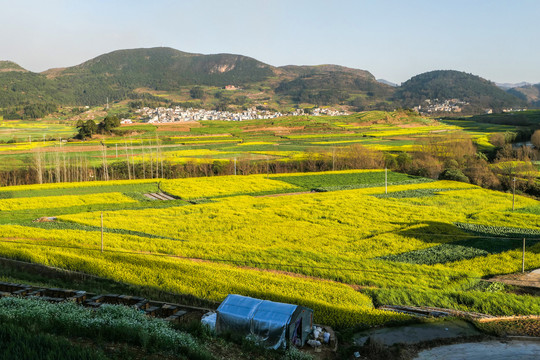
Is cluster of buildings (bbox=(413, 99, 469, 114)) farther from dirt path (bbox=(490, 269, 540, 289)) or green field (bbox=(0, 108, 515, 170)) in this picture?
dirt path (bbox=(490, 269, 540, 289))

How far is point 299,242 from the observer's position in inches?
1072

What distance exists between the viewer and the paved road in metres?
12.9

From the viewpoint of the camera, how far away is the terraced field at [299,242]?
57.0 feet

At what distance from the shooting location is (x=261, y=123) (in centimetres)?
11625

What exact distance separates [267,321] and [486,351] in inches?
257

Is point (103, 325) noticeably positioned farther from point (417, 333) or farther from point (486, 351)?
point (486, 351)

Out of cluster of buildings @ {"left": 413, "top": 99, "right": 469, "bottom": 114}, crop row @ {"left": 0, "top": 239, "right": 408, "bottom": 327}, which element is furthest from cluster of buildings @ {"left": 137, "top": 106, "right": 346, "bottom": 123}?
crop row @ {"left": 0, "top": 239, "right": 408, "bottom": 327}

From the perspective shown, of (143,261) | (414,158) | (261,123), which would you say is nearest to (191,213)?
(143,261)

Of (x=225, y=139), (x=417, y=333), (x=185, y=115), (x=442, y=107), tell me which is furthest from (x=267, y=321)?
(x=442, y=107)

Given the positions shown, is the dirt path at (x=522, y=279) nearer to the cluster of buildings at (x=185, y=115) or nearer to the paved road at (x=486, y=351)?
the paved road at (x=486, y=351)

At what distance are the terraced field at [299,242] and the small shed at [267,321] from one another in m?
2.26

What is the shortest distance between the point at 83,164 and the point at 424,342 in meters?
54.2

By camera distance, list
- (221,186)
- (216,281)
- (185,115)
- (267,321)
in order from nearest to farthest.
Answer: (267,321) → (216,281) → (221,186) → (185,115)

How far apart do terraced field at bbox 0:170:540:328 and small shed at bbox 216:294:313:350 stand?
7.40ft
